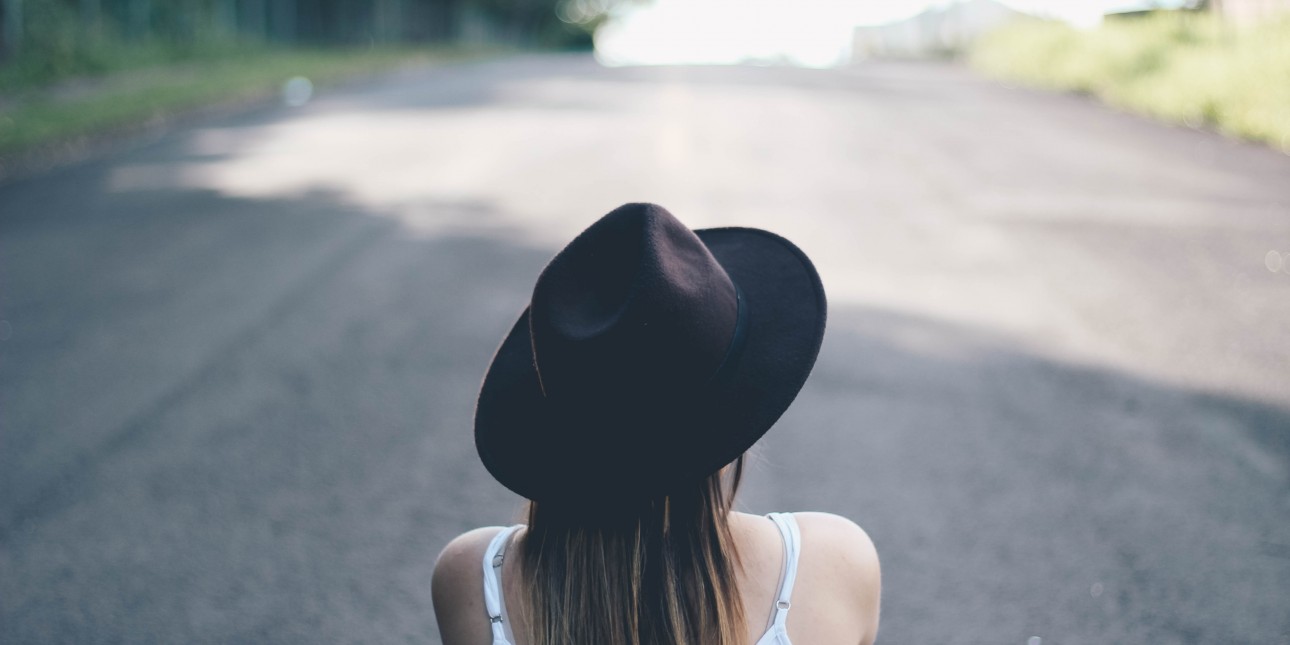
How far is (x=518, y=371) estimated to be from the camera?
1.71 metres

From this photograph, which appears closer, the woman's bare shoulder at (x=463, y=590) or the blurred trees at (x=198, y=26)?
the woman's bare shoulder at (x=463, y=590)

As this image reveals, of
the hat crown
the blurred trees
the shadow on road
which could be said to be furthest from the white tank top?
the blurred trees

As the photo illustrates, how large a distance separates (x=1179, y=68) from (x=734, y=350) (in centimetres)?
1529

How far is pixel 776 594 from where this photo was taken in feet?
5.67

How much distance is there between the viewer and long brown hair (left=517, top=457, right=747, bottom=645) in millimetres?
1570

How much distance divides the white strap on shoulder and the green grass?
11208 mm

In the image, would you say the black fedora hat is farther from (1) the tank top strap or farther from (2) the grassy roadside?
(2) the grassy roadside

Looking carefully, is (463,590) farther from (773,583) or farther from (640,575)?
(773,583)

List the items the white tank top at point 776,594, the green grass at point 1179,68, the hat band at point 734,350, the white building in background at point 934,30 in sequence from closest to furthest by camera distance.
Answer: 1. the hat band at point 734,350
2. the white tank top at point 776,594
3. the green grass at point 1179,68
4. the white building in background at point 934,30

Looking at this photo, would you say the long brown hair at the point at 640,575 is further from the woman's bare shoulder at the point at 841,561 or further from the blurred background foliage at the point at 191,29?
the blurred background foliage at the point at 191,29

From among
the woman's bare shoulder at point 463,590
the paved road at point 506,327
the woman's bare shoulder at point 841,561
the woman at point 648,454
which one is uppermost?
the woman at point 648,454

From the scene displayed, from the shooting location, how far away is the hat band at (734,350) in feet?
5.17

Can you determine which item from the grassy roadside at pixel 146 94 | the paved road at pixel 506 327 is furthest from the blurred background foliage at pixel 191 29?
the paved road at pixel 506 327

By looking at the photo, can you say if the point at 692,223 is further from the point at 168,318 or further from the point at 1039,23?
the point at 1039,23
